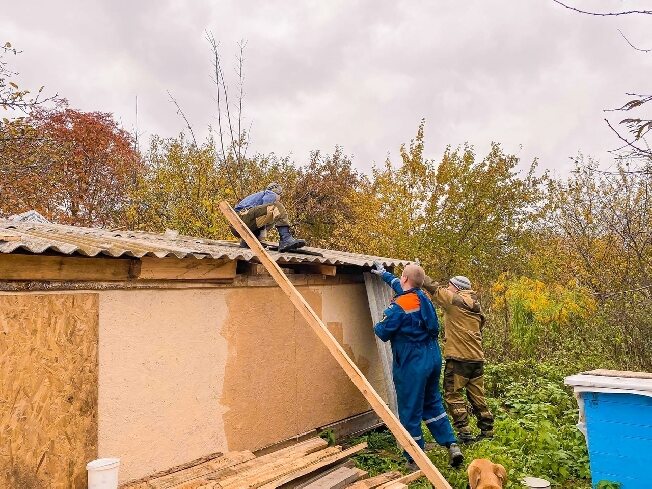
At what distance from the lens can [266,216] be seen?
650 centimetres

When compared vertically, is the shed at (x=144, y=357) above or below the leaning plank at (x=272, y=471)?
above

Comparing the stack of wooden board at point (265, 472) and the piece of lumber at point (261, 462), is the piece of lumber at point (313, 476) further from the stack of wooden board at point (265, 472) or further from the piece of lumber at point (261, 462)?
the piece of lumber at point (261, 462)

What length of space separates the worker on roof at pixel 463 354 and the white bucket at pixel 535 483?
1702 mm

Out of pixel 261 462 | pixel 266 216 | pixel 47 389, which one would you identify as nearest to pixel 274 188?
pixel 266 216

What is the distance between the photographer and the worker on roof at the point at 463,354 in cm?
690

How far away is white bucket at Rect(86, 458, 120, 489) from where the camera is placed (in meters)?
3.95

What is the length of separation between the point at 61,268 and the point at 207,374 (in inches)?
73.6

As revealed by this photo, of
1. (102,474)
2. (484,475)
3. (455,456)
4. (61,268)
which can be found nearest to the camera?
(484,475)

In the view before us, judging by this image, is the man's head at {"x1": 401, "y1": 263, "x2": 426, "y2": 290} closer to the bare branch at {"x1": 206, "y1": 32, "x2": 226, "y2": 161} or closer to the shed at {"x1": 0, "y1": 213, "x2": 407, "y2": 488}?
the shed at {"x1": 0, "y1": 213, "x2": 407, "y2": 488}

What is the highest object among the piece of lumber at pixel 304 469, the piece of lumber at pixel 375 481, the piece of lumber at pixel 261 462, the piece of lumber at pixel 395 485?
the piece of lumber at pixel 261 462

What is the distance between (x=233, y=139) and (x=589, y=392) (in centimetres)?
1087

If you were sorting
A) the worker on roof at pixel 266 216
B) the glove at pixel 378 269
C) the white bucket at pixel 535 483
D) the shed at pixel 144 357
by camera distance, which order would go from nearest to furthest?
1. the shed at pixel 144 357
2. the white bucket at pixel 535 483
3. the worker on roof at pixel 266 216
4. the glove at pixel 378 269

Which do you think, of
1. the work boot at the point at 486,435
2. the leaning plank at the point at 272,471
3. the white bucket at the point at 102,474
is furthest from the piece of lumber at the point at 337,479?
the work boot at the point at 486,435

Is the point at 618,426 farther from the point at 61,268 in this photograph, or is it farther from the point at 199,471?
the point at 61,268
